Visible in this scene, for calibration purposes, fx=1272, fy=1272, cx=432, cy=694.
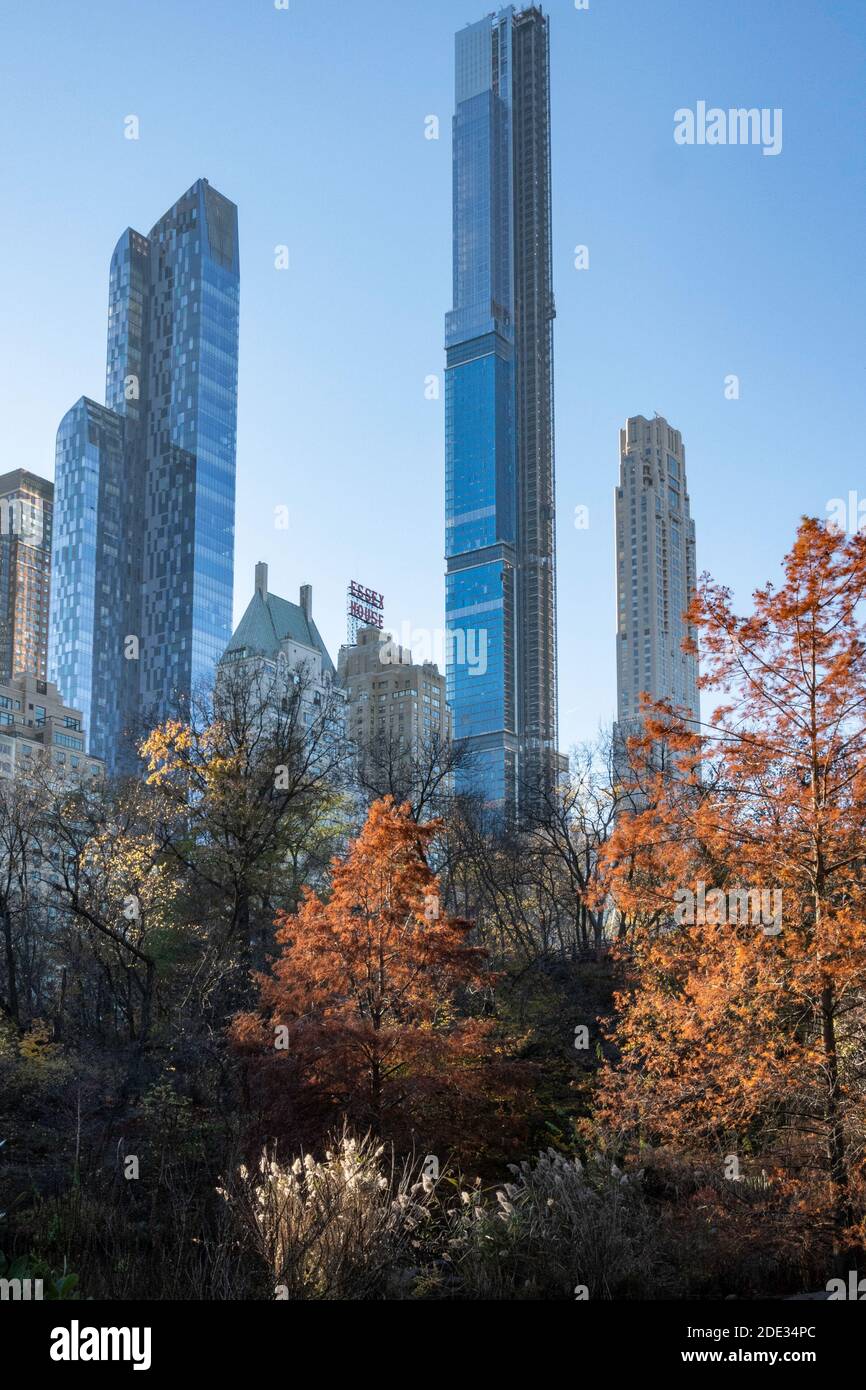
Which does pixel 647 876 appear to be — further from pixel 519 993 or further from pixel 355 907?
pixel 355 907

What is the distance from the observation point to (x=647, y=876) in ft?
70.9

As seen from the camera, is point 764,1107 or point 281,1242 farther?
point 764,1107

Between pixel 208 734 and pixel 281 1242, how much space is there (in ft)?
52.8

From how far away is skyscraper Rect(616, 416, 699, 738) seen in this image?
182875mm

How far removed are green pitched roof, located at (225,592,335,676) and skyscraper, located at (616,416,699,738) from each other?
177 ft

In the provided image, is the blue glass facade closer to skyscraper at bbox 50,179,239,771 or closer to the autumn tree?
skyscraper at bbox 50,179,239,771

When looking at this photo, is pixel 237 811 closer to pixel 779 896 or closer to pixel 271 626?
pixel 779 896

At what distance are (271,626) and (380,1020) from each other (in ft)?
416

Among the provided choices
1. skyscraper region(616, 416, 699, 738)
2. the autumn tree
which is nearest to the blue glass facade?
skyscraper region(616, 416, 699, 738)

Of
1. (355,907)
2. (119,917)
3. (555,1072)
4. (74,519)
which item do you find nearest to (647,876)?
(555,1072)

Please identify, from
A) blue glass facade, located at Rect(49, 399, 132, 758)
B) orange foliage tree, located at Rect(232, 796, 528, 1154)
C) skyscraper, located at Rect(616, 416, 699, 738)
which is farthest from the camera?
skyscraper, located at Rect(616, 416, 699, 738)

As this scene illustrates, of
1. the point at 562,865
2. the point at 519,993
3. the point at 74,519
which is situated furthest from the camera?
the point at 74,519

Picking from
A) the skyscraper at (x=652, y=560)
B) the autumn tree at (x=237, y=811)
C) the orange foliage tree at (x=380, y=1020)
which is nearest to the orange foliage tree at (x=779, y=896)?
the orange foliage tree at (x=380, y=1020)
